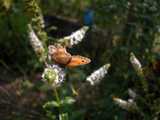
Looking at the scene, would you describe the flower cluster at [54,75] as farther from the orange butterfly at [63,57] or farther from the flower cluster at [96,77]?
the flower cluster at [96,77]

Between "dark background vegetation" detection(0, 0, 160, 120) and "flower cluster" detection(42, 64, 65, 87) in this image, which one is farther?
"dark background vegetation" detection(0, 0, 160, 120)

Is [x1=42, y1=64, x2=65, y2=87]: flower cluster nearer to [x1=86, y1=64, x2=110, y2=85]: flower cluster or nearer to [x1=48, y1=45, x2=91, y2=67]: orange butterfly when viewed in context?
[x1=48, y1=45, x2=91, y2=67]: orange butterfly

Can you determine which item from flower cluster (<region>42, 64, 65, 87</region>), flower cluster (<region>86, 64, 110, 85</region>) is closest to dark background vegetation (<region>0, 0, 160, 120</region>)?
flower cluster (<region>86, 64, 110, 85</region>)

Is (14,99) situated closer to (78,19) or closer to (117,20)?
(117,20)

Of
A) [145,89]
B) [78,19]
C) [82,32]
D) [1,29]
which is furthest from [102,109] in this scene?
[78,19]

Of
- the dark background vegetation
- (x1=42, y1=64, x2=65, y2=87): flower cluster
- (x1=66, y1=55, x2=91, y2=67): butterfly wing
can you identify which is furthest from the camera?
the dark background vegetation

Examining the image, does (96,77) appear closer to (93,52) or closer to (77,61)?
(77,61)

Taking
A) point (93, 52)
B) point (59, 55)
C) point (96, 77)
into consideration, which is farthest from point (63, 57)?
point (93, 52)

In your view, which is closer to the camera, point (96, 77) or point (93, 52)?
point (96, 77)
